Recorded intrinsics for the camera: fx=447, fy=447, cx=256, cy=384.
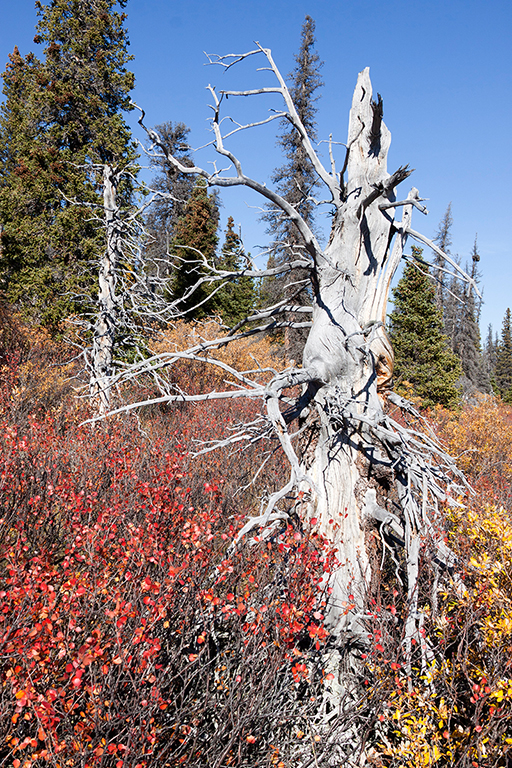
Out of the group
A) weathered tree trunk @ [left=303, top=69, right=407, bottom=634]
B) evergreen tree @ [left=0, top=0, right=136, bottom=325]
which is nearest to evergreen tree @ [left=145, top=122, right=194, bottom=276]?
evergreen tree @ [left=0, top=0, right=136, bottom=325]

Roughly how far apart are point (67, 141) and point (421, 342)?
45.6 ft

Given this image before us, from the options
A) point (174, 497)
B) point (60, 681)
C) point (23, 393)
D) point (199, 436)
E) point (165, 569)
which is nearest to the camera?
point (60, 681)

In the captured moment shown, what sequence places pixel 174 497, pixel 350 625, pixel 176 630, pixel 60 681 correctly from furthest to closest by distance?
pixel 174 497 → pixel 350 625 → pixel 176 630 → pixel 60 681

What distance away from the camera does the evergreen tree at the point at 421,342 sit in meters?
16.8

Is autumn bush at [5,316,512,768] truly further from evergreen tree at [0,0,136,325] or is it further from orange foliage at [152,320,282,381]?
evergreen tree at [0,0,136,325]

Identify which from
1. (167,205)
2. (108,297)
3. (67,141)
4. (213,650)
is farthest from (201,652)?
(167,205)

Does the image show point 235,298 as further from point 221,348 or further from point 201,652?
point 201,652

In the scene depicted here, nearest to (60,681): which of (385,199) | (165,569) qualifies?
(165,569)


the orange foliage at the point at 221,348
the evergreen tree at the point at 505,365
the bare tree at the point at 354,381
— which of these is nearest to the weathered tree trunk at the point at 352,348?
the bare tree at the point at 354,381

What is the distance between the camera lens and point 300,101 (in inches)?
695

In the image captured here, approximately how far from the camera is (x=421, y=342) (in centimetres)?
1695

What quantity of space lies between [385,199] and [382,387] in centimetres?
146

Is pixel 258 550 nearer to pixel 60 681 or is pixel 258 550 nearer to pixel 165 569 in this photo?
pixel 165 569

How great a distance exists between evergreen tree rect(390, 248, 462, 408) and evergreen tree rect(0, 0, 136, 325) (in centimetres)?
1058
